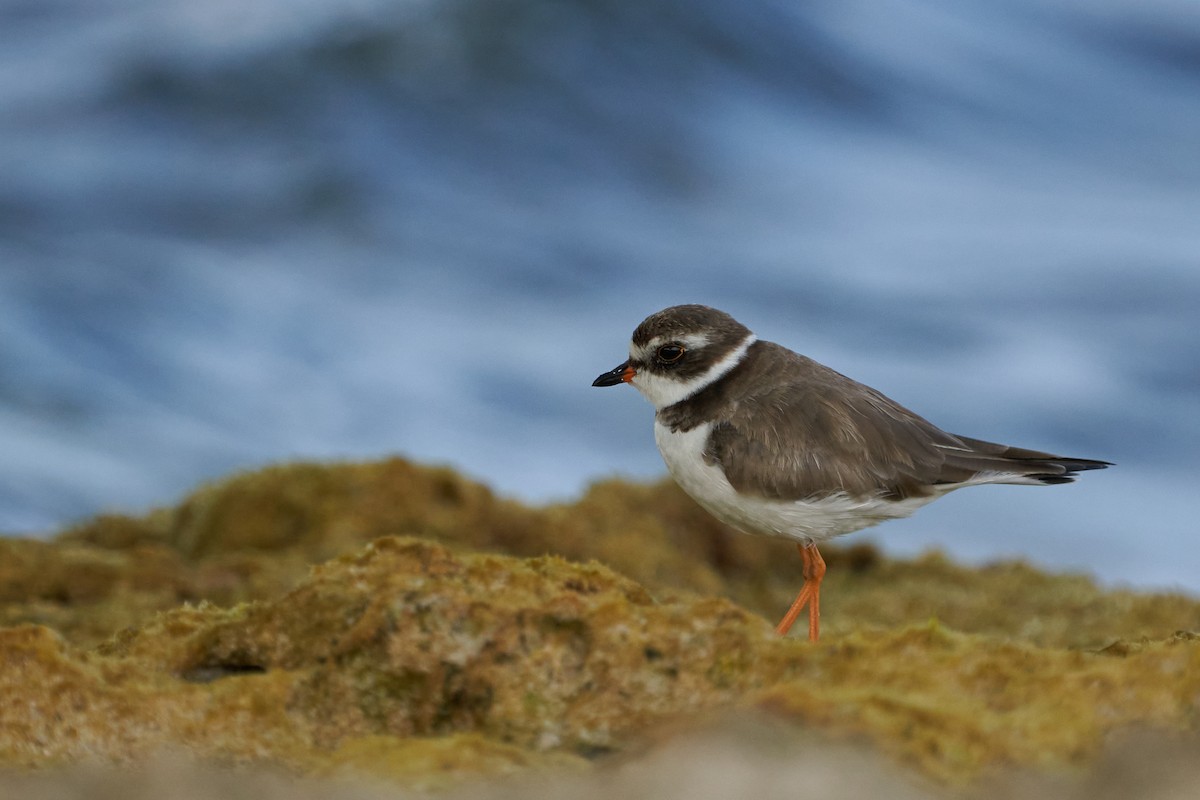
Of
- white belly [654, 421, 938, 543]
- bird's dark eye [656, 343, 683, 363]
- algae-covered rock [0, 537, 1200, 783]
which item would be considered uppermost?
bird's dark eye [656, 343, 683, 363]

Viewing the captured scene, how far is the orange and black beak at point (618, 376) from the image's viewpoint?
8.48 meters

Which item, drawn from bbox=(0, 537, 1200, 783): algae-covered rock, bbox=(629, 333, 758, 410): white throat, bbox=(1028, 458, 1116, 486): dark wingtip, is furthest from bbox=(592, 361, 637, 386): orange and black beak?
bbox=(0, 537, 1200, 783): algae-covered rock

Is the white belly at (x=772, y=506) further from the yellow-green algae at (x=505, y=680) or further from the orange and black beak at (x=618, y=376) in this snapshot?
the yellow-green algae at (x=505, y=680)

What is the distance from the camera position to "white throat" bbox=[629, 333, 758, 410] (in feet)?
26.4

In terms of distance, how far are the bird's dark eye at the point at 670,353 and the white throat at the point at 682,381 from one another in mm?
108

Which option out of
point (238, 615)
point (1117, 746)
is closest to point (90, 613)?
point (238, 615)

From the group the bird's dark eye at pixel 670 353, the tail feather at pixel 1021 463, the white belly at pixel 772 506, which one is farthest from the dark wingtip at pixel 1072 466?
the bird's dark eye at pixel 670 353

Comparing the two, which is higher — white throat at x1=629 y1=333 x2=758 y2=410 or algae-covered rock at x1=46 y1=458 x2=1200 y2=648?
white throat at x1=629 y1=333 x2=758 y2=410

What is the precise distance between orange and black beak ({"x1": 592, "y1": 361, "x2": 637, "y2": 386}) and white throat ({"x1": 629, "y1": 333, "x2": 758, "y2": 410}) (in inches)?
4.1

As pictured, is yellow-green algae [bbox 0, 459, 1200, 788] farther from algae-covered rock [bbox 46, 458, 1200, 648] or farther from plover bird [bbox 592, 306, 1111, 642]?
algae-covered rock [bbox 46, 458, 1200, 648]

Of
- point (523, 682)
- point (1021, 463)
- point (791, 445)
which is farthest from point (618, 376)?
point (523, 682)

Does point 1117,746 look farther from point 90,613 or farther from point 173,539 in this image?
point 173,539

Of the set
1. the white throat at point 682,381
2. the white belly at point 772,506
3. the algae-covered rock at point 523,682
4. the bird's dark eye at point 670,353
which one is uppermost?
the bird's dark eye at point 670,353

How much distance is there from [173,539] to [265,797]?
31.6ft
